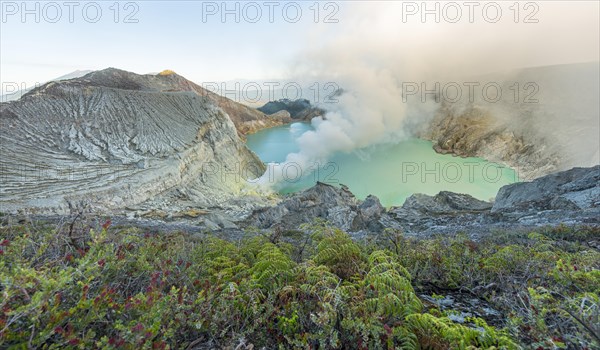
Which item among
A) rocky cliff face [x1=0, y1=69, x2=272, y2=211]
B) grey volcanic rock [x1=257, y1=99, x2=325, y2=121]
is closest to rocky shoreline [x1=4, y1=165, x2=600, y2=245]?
rocky cliff face [x1=0, y1=69, x2=272, y2=211]

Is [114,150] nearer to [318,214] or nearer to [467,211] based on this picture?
[318,214]

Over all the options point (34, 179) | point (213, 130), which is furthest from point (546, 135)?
point (34, 179)

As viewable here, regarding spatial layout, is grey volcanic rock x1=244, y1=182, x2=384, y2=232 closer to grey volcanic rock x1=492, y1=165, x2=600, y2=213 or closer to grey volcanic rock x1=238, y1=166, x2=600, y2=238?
grey volcanic rock x1=238, y1=166, x2=600, y2=238

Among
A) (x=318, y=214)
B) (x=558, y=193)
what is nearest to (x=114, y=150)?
(x=318, y=214)

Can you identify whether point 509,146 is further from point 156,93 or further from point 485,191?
point 156,93

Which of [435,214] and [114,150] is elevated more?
[114,150]

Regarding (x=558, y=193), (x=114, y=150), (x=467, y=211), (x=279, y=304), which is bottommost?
(x=467, y=211)
